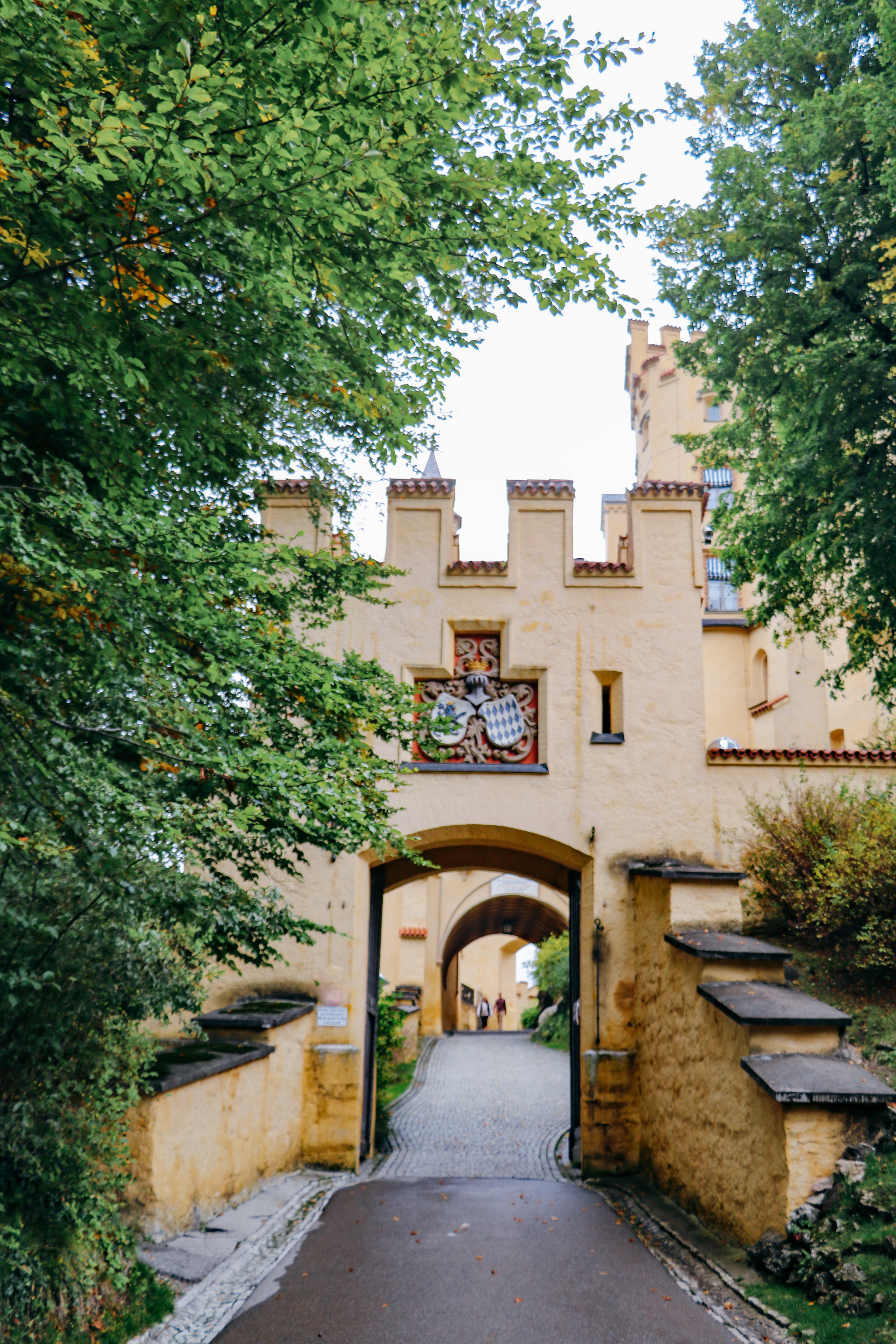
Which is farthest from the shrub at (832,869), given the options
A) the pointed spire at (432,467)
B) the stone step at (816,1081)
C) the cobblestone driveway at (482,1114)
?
the pointed spire at (432,467)

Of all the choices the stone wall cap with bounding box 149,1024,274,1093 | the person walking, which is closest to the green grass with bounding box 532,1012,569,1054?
the person walking

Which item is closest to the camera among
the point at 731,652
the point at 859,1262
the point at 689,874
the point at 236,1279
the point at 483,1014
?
the point at 859,1262

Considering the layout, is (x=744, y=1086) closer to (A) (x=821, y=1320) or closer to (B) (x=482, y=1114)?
(A) (x=821, y=1320)

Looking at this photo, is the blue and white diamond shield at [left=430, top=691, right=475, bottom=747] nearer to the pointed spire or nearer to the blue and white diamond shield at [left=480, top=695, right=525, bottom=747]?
the blue and white diamond shield at [left=480, top=695, right=525, bottom=747]

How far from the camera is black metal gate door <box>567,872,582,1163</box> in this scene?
11.1 meters

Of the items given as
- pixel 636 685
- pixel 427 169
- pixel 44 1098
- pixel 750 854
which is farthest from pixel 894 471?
pixel 44 1098

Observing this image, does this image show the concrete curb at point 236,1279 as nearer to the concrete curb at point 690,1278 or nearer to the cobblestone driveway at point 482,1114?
the cobblestone driveway at point 482,1114

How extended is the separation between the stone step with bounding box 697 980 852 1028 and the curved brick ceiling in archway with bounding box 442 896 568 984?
60.1 ft

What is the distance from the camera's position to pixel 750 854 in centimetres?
1105

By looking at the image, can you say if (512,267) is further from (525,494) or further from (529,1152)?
(529,1152)

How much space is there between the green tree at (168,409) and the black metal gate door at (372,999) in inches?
204

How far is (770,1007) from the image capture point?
720 centimetres

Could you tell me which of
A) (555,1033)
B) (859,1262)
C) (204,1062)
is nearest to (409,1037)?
(555,1033)

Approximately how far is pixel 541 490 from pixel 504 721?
2906 mm
